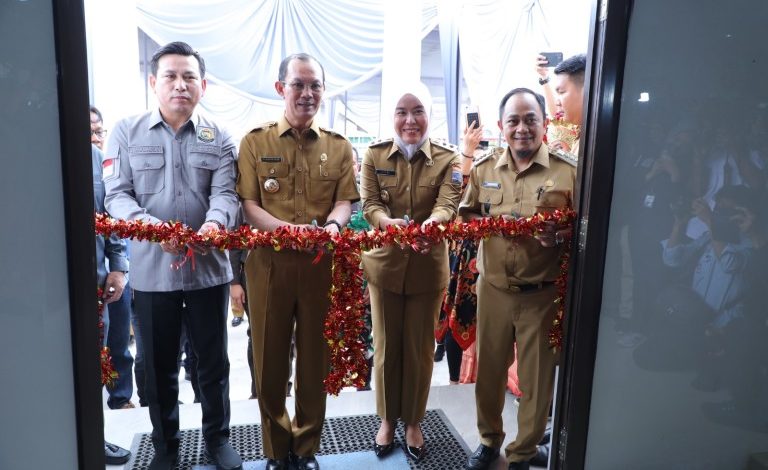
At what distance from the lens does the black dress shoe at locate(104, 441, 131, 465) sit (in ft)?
9.26

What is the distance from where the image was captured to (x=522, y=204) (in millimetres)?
2688

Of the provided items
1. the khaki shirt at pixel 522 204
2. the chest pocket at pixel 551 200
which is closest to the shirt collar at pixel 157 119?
the khaki shirt at pixel 522 204

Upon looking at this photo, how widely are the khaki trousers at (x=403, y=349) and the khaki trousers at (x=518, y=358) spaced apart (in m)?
0.28

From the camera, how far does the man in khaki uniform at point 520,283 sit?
2627mm

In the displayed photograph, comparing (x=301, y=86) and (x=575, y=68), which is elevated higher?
(x=575, y=68)

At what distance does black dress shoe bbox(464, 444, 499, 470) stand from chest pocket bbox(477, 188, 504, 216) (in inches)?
46.6

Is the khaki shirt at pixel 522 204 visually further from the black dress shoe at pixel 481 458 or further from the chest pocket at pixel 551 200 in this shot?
the black dress shoe at pixel 481 458

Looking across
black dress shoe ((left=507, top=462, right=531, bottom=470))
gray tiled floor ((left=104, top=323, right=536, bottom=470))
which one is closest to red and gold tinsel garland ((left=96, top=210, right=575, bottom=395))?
black dress shoe ((left=507, top=462, right=531, bottom=470))

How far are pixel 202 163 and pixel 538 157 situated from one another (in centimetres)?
160

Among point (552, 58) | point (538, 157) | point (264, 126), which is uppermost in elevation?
point (552, 58)

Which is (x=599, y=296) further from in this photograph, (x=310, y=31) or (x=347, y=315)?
(x=310, y=31)

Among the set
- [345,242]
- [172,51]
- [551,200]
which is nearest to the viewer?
[345,242]

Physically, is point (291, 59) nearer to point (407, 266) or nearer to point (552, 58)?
point (407, 266)

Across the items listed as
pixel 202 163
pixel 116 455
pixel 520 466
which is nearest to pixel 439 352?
pixel 520 466
